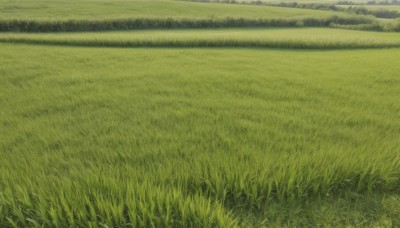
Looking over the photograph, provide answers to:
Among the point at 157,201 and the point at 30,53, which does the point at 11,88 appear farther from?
the point at 157,201

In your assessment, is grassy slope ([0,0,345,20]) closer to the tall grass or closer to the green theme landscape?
the tall grass

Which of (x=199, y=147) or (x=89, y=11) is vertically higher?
(x=89, y=11)

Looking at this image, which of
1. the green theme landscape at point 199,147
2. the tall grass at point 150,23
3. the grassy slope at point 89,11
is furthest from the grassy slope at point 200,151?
the grassy slope at point 89,11

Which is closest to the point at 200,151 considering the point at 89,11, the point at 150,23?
the point at 150,23

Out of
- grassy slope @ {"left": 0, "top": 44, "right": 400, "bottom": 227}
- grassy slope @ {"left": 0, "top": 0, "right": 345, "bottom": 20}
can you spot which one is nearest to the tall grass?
grassy slope @ {"left": 0, "top": 0, "right": 345, "bottom": 20}

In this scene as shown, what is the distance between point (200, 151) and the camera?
2.65 m

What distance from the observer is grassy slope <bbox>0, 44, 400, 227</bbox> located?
196 cm

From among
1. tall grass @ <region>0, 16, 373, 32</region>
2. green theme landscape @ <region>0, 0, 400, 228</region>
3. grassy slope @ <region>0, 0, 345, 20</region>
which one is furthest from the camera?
grassy slope @ <region>0, 0, 345, 20</region>

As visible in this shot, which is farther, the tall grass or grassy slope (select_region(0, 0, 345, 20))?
grassy slope (select_region(0, 0, 345, 20))

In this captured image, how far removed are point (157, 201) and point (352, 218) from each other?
152 cm

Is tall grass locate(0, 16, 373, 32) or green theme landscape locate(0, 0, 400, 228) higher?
tall grass locate(0, 16, 373, 32)

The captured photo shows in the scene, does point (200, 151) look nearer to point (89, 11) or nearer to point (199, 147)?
point (199, 147)

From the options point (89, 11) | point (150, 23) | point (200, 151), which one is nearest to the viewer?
point (200, 151)

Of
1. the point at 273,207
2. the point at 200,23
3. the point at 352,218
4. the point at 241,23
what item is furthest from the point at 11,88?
the point at 241,23
